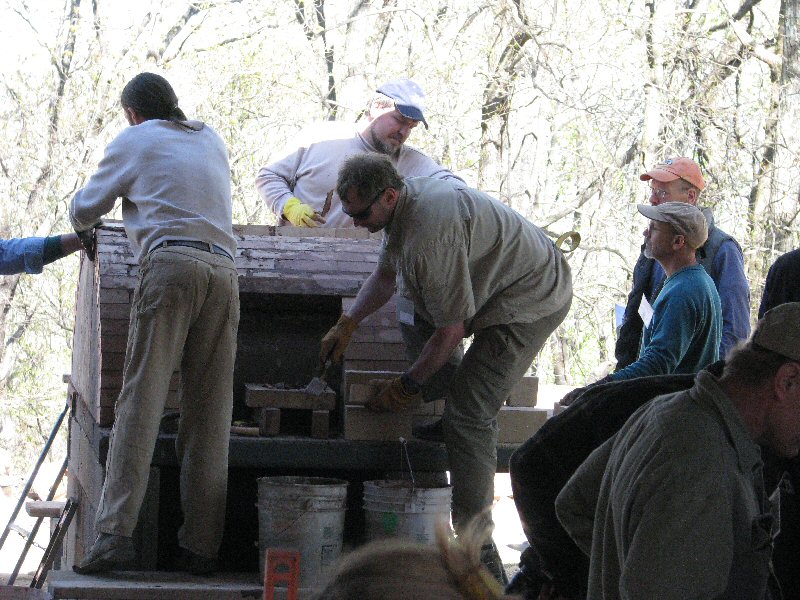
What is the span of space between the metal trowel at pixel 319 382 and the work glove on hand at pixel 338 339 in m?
0.06

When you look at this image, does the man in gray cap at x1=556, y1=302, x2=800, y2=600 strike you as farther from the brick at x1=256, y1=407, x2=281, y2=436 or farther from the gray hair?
the brick at x1=256, y1=407, x2=281, y2=436

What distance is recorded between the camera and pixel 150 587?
170 inches

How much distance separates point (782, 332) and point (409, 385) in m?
2.55

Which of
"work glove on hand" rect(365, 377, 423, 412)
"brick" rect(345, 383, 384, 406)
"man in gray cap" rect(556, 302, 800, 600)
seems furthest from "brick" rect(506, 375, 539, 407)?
"man in gray cap" rect(556, 302, 800, 600)

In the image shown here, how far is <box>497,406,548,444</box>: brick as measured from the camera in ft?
16.8

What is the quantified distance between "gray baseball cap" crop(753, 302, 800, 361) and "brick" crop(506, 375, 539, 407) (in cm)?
303

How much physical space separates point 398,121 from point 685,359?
2.38 m

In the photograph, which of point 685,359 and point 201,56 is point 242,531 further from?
point 201,56

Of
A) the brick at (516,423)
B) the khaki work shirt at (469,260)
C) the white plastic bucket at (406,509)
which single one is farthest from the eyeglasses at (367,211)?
the brick at (516,423)

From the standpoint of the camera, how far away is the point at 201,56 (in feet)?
45.5

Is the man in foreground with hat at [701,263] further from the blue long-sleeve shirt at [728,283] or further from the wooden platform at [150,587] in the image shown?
the wooden platform at [150,587]

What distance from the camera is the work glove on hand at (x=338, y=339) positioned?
16.1 feet

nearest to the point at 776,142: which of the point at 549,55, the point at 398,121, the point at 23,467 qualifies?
the point at 549,55

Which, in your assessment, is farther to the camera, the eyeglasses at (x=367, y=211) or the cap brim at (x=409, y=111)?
the cap brim at (x=409, y=111)
